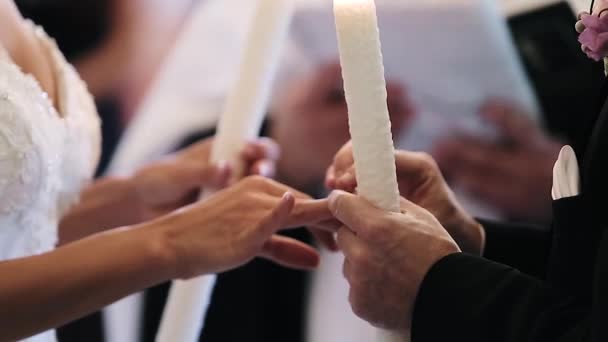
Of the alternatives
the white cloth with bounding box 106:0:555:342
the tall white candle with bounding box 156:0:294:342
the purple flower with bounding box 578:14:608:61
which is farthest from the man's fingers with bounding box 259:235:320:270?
the white cloth with bounding box 106:0:555:342

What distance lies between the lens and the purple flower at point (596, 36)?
0.41 metres

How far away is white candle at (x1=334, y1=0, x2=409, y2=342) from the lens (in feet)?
1.37

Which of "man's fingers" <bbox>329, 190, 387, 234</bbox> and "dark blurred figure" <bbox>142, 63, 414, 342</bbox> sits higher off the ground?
"man's fingers" <bbox>329, 190, 387, 234</bbox>

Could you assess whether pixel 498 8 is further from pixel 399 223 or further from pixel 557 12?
pixel 399 223

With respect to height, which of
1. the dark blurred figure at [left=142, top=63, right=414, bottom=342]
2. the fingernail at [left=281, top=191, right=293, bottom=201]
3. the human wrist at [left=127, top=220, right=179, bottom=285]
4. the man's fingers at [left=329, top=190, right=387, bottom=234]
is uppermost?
the man's fingers at [left=329, top=190, right=387, bottom=234]

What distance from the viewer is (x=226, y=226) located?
0.56m

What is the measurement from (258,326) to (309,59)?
0.36m

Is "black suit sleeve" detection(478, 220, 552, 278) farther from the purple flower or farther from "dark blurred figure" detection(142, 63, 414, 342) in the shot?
"dark blurred figure" detection(142, 63, 414, 342)

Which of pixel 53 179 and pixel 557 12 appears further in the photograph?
pixel 557 12

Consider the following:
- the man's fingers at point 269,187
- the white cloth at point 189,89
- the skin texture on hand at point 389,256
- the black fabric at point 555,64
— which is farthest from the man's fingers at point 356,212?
the white cloth at point 189,89

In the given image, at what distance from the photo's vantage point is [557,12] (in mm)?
821

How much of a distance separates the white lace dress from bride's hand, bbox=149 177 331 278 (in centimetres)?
10

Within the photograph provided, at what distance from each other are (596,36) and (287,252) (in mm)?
311

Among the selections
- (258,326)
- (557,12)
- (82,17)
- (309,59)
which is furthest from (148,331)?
(557,12)
